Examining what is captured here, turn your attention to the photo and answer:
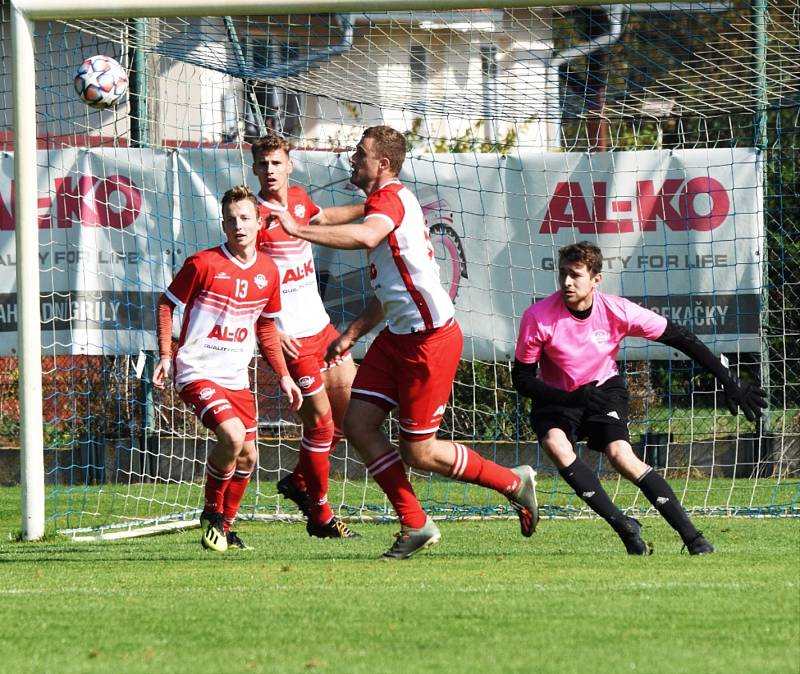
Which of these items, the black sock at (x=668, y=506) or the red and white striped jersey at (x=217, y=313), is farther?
the red and white striped jersey at (x=217, y=313)

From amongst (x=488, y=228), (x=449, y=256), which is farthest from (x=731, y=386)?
(x=449, y=256)

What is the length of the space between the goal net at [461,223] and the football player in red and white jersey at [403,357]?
312 centimetres

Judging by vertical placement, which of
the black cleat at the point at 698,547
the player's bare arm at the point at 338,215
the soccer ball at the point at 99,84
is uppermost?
the soccer ball at the point at 99,84

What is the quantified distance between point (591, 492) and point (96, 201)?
5.49m

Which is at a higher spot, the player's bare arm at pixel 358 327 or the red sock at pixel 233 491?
the player's bare arm at pixel 358 327

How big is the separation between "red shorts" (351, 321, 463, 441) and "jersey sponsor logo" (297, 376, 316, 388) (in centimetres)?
153

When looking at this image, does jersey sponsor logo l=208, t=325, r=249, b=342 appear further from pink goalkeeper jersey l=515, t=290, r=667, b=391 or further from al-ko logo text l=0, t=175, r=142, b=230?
al-ko logo text l=0, t=175, r=142, b=230

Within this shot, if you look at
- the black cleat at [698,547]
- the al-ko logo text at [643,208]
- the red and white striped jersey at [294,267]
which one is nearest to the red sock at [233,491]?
the red and white striped jersey at [294,267]

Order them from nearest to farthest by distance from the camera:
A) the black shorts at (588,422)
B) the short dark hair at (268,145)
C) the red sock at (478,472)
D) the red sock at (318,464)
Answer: the red sock at (478,472)
the black shorts at (588,422)
the short dark hair at (268,145)
the red sock at (318,464)

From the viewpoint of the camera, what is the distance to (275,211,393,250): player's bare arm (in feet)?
19.7

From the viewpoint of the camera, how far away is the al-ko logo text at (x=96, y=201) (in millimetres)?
10836

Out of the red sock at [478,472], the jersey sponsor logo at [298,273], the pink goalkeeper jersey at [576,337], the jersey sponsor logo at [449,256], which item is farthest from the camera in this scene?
the jersey sponsor logo at [449,256]

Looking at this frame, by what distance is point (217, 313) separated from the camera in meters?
7.39

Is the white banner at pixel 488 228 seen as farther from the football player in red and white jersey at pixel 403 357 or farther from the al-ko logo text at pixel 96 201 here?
the football player in red and white jersey at pixel 403 357
